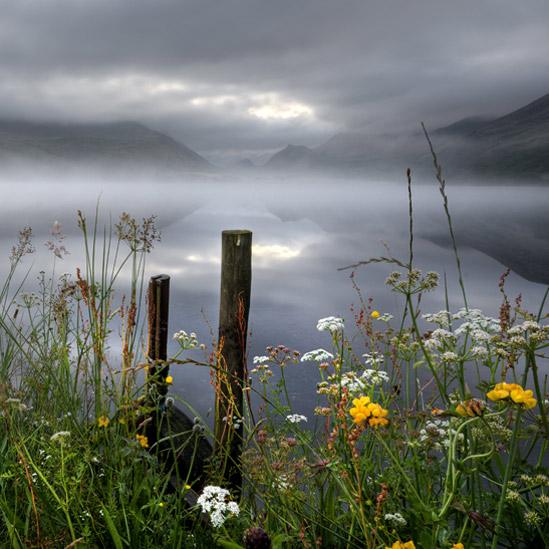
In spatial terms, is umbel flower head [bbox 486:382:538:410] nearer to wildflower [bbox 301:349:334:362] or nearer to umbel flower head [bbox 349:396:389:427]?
umbel flower head [bbox 349:396:389:427]

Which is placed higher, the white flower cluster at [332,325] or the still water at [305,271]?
the white flower cluster at [332,325]

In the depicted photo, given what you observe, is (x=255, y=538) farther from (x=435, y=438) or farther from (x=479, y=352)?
(x=479, y=352)

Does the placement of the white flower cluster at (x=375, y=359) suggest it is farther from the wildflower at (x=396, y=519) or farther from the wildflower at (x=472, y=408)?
the wildflower at (x=472, y=408)

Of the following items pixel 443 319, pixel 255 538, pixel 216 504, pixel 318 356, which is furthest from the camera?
pixel 318 356

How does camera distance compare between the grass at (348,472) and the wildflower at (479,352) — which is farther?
the wildflower at (479,352)

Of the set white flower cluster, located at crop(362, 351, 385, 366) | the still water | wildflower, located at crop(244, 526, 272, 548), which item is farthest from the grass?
the still water

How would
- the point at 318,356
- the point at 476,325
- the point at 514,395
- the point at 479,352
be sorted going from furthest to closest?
the point at 318,356
the point at 476,325
the point at 479,352
the point at 514,395

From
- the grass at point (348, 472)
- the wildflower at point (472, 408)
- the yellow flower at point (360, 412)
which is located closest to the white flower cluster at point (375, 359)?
the grass at point (348, 472)

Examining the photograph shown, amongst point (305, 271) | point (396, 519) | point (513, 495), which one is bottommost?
point (305, 271)

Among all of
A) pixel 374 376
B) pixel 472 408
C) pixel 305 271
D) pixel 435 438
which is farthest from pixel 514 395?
pixel 305 271

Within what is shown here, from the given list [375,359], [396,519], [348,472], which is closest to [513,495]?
[396,519]

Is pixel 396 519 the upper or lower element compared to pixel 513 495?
lower

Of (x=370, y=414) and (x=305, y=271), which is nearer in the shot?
(x=370, y=414)

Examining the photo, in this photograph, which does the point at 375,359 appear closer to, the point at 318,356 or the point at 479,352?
the point at 318,356
